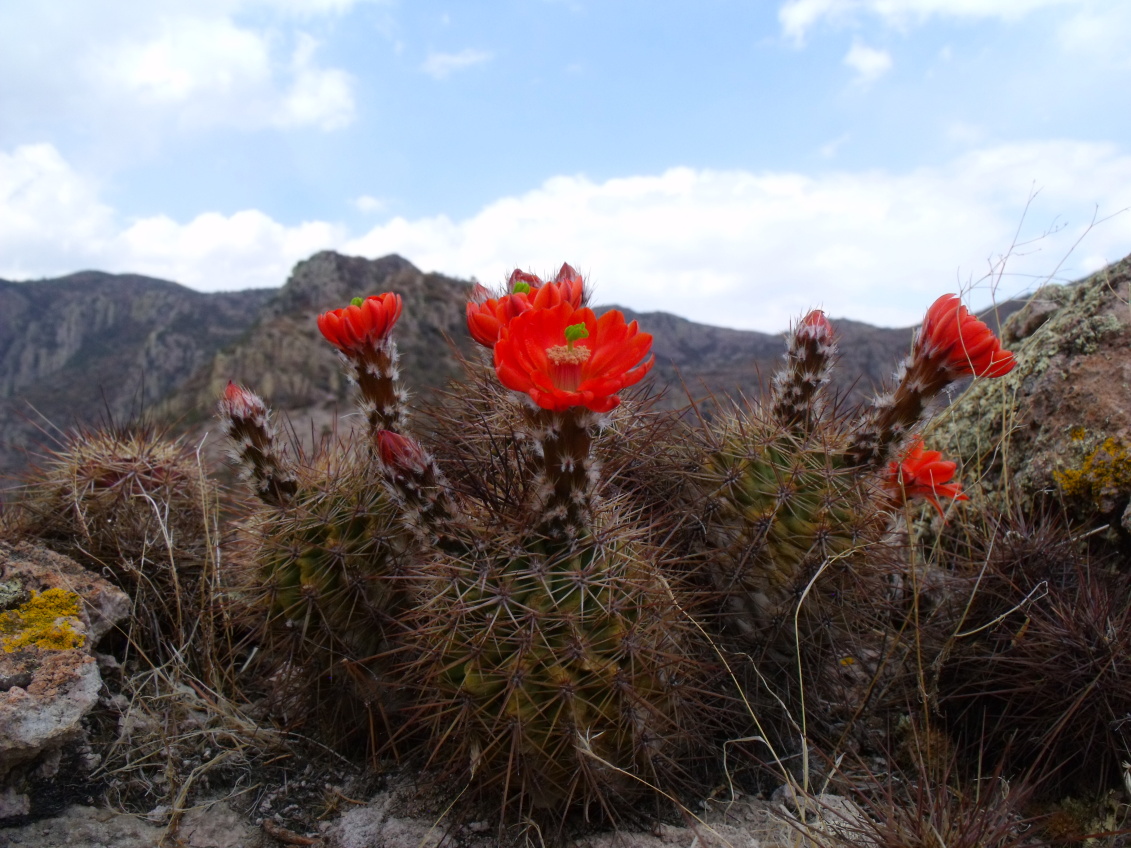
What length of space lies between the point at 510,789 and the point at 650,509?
1238 millimetres

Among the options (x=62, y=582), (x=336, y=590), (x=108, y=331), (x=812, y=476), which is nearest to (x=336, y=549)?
(x=336, y=590)

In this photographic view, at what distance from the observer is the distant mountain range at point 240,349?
32.1 ft

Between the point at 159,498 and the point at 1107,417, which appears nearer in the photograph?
the point at 1107,417

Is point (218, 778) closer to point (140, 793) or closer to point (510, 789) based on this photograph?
point (140, 793)

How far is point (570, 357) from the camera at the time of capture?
2.15 metres

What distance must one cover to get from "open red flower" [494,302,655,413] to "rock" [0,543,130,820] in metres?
2.23

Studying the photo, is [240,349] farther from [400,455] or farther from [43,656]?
[400,455]

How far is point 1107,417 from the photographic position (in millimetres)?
3537

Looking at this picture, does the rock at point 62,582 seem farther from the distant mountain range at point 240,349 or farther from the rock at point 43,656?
the distant mountain range at point 240,349

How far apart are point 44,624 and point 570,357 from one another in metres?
2.60

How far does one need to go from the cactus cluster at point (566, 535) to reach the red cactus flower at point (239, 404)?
0.04 feet

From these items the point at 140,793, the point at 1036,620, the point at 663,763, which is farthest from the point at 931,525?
the point at 140,793

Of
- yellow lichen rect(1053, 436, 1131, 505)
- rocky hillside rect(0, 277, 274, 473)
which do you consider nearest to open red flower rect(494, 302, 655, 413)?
yellow lichen rect(1053, 436, 1131, 505)

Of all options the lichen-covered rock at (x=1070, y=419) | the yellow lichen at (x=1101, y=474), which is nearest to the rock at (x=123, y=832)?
the lichen-covered rock at (x=1070, y=419)
